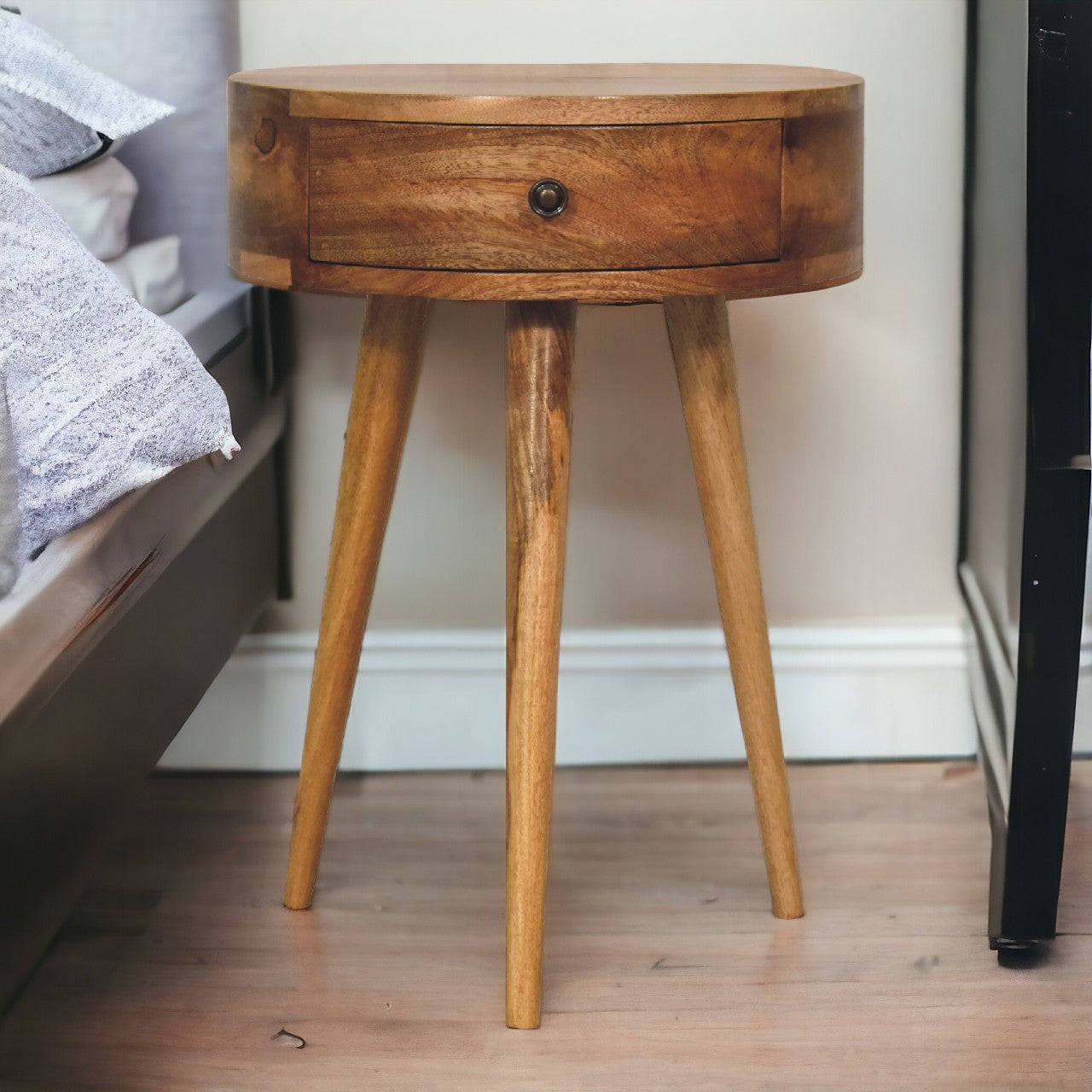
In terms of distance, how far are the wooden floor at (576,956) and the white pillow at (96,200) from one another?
517 millimetres

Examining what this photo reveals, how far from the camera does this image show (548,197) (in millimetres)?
785

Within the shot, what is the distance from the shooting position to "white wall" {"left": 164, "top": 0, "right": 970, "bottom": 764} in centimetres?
123

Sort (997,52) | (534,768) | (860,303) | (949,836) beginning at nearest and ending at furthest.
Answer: (534,768)
(997,52)
(949,836)
(860,303)

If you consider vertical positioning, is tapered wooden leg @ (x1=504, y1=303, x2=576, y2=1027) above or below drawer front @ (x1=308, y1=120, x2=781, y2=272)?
below

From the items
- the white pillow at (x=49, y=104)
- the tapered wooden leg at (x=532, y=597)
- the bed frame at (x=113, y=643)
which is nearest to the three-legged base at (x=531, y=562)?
the tapered wooden leg at (x=532, y=597)

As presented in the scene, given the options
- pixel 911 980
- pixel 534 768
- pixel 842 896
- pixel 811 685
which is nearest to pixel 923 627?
pixel 811 685

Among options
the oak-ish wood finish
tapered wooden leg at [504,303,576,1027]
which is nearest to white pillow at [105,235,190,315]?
the oak-ish wood finish

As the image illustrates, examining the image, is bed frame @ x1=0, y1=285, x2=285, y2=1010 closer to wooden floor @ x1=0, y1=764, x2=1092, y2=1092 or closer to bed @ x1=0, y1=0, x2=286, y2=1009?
bed @ x1=0, y1=0, x2=286, y2=1009

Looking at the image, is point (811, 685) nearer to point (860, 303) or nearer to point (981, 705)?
point (981, 705)

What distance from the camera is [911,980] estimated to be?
0.97 meters

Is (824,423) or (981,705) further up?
(824,423)

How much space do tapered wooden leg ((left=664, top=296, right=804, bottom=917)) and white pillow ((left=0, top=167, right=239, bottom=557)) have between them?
34 centimetres

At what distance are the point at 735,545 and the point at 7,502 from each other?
0.51 metres

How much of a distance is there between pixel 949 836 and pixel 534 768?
476 millimetres
